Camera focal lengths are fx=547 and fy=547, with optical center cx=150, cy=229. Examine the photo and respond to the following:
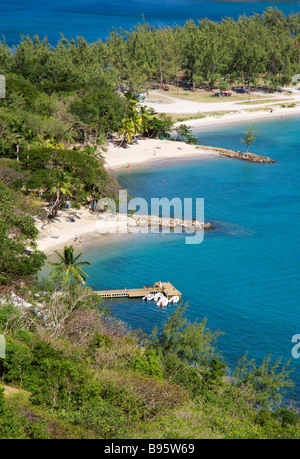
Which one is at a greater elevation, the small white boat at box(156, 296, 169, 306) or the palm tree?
the palm tree

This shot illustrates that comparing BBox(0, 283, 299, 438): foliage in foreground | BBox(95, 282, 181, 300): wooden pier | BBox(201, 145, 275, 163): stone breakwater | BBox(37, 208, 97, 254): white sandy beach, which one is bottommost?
BBox(0, 283, 299, 438): foliage in foreground

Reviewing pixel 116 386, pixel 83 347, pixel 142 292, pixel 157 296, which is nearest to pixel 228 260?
pixel 157 296

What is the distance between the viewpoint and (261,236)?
61.0 metres

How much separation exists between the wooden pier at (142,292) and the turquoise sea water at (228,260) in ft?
2.01

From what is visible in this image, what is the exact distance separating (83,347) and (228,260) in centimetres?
2536

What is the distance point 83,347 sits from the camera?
107 ft

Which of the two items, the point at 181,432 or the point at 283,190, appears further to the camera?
the point at 283,190

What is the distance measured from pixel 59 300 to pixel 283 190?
4854cm

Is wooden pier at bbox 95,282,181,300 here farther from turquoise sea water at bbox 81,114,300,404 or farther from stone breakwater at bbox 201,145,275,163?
stone breakwater at bbox 201,145,275,163

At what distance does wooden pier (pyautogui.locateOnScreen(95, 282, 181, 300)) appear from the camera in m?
47.0

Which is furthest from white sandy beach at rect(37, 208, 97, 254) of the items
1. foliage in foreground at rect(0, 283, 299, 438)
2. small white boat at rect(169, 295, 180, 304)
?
foliage in foreground at rect(0, 283, 299, 438)

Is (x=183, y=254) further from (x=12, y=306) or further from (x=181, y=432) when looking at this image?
(x=181, y=432)

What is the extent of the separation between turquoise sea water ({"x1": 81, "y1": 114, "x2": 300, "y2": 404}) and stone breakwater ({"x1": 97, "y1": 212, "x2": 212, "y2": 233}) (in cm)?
182
